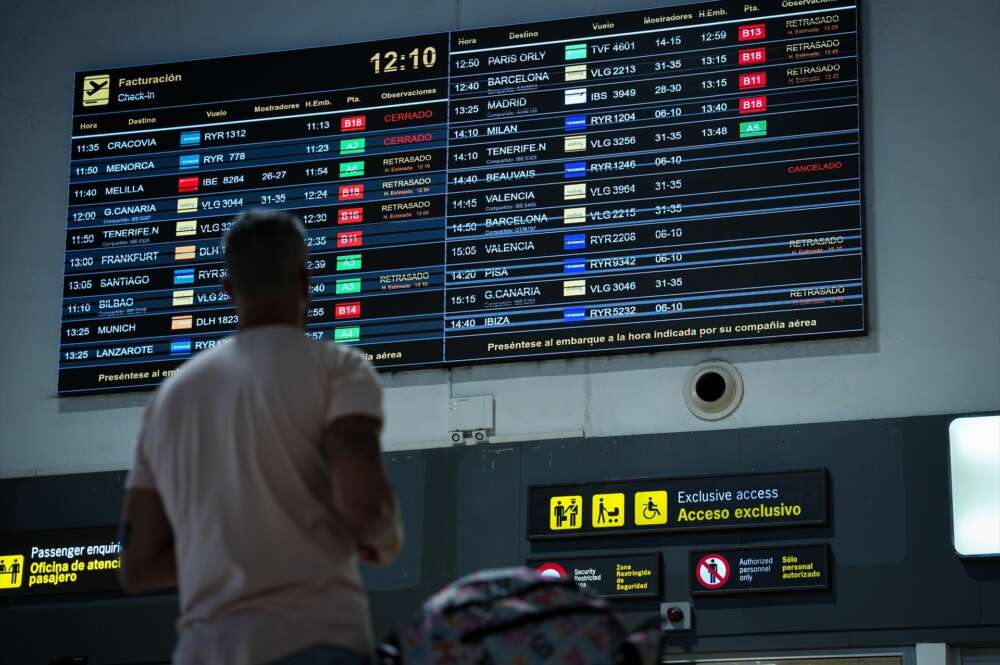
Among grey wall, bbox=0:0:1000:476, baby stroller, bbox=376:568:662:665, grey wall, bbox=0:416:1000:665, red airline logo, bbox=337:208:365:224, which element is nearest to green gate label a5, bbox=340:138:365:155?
red airline logo, bbox=337:208:365:224

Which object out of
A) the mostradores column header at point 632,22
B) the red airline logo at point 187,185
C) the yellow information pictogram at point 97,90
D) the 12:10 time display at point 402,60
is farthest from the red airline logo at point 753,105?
the yellow information pictogram at point 97,90

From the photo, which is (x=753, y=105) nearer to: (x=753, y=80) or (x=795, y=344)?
(x=753, y=80)

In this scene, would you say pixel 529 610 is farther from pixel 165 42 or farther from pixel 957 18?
pixel 165 42

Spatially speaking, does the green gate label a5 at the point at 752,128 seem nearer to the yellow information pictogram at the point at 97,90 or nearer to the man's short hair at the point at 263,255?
the yellow information pictogram at the point at 97,90

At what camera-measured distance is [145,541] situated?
2.48 meters

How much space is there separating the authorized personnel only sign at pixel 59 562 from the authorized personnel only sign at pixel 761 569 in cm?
284

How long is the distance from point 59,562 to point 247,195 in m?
2.02

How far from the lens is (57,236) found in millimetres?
8508

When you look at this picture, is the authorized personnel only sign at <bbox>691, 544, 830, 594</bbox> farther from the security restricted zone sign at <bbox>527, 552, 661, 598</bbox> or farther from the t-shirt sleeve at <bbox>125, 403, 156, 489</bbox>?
the t-shirt sleeve at <bbox>125, 403, 156, 489</bbox>

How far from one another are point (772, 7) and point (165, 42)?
10.6 ft

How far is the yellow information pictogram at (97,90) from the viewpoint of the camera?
8.54 metres

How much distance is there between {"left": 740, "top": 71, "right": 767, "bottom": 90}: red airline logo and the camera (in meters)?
7.49

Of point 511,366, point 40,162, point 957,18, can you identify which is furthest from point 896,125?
point 40,162

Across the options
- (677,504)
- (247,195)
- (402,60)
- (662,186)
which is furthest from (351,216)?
(677,504)
